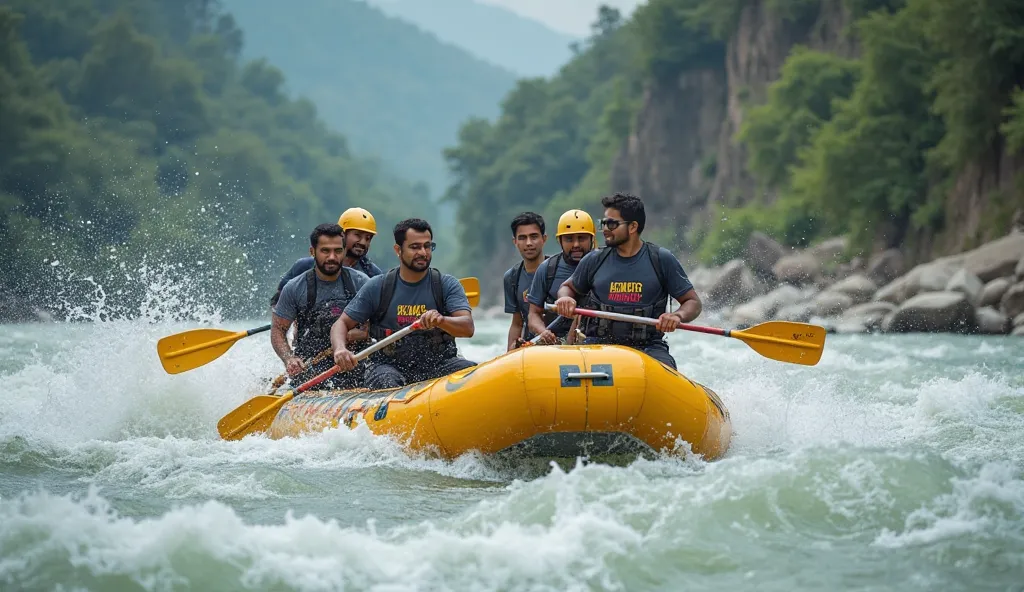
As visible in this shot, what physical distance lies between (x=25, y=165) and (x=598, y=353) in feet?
115

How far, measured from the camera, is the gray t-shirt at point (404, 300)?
Result: 783cm

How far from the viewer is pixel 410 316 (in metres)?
7.82

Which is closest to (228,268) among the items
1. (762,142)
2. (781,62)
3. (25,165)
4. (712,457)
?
(25,165)

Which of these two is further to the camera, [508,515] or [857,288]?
[857,288]

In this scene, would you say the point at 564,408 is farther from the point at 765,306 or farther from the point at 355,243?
the point at 765,306

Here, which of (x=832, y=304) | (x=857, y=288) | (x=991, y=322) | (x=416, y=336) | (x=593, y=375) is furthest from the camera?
(x=857, y=288)

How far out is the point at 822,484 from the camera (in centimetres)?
A: 562

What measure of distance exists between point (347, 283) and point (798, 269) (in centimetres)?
2420

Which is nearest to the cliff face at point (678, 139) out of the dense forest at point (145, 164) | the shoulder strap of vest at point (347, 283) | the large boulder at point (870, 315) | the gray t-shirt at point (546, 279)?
the dense forest at point (145, 164)

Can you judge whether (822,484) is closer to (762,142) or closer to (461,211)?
(762,142)

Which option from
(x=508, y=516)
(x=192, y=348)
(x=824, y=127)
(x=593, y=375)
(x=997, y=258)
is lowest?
(x=997, y=258)

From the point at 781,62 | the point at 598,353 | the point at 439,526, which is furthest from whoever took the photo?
the point at 781,62

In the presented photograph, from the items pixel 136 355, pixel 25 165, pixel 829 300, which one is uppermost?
pixel 25 165

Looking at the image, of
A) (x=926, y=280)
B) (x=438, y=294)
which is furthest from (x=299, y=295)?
(x=926, y=280)
